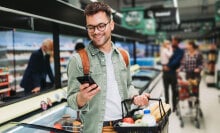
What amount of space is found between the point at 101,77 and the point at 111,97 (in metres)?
0.16

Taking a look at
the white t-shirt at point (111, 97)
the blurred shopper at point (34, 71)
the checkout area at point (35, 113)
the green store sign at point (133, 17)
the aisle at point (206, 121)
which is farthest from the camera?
the green store sign at point (133, 17)

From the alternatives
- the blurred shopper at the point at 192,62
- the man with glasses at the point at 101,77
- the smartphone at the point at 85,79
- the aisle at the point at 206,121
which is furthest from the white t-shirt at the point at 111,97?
the blurred shopper at the point at 192,62

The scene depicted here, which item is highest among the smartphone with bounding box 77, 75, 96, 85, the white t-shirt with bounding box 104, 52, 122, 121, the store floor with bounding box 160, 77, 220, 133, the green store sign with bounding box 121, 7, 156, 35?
the green store sign with bounding box 121, 7, 156, 35

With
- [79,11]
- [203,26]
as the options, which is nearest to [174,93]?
[79,11]

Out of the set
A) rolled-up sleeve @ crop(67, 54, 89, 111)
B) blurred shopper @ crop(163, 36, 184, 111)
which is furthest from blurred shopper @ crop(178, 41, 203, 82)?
rolled-up sleeve @ crop(67, 54, 89, 111)

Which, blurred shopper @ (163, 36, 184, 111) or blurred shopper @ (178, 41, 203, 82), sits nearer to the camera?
blurred shopper @ (178, 41, 203, 82)

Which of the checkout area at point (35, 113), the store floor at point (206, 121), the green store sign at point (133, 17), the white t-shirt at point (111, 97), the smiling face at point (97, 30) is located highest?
the green store sign at point (133, 17)

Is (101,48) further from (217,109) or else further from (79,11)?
(217,109)

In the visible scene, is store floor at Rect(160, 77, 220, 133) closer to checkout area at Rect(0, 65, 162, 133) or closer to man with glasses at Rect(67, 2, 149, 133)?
checkout area at Rect(0, 65, 162, 133)

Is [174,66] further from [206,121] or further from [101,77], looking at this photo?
[101,77]

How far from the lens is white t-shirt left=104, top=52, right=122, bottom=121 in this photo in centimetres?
221

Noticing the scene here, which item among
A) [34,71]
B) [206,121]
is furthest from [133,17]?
[34,71]

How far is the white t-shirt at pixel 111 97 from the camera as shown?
221cm

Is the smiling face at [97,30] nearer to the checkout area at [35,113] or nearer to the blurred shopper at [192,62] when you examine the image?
the checkout area at [35,113]
